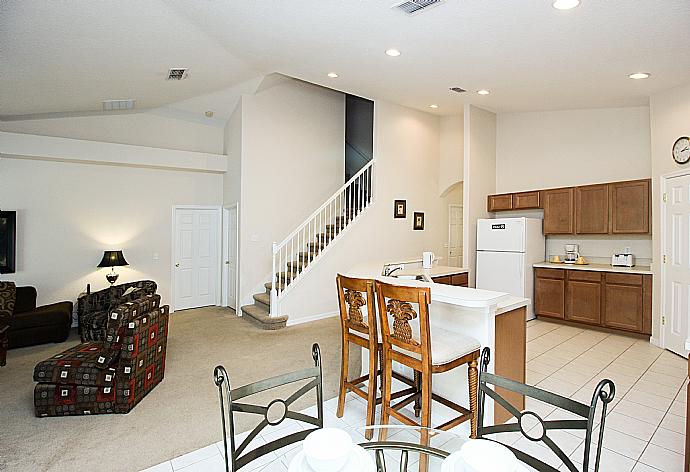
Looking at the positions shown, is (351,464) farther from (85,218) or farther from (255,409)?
(85,218)

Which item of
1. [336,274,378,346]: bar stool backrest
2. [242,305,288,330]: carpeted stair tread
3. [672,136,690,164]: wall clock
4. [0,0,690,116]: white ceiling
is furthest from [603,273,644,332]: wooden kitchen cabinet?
[242,305,288,330]: carpeted stair tread

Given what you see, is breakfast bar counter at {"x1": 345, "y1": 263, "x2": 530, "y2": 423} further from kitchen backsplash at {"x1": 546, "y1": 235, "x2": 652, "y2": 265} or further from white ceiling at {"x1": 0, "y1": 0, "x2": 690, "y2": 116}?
kitchen backsplash at {"x1": 546, "y1": 235, "x2": 652, "y2": 265}

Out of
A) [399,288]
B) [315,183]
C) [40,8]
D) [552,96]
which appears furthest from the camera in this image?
[315,183]

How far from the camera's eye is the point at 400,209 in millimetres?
7328

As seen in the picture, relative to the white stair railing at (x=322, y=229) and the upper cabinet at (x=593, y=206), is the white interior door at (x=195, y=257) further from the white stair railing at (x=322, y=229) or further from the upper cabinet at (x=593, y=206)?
the upper cabinet at (x=593, y=206)

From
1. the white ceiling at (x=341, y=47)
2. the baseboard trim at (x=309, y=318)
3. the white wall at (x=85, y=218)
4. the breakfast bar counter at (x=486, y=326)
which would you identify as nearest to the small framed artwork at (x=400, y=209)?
the baseboard trim at (x=309, y=318)

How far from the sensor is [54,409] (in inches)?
119

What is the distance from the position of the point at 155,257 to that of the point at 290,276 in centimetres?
238

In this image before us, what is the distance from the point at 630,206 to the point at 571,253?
1.12 metres

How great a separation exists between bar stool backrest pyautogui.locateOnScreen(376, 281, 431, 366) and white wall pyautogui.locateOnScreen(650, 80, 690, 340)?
165 inches

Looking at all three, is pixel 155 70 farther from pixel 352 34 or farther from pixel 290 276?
pixel 290 276

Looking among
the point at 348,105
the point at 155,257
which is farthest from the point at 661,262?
the point at 155,257

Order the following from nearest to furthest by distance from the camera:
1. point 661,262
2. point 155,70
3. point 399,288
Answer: point 399,288, point 155,70, point 661,262

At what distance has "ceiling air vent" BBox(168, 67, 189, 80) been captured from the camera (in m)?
4.68
